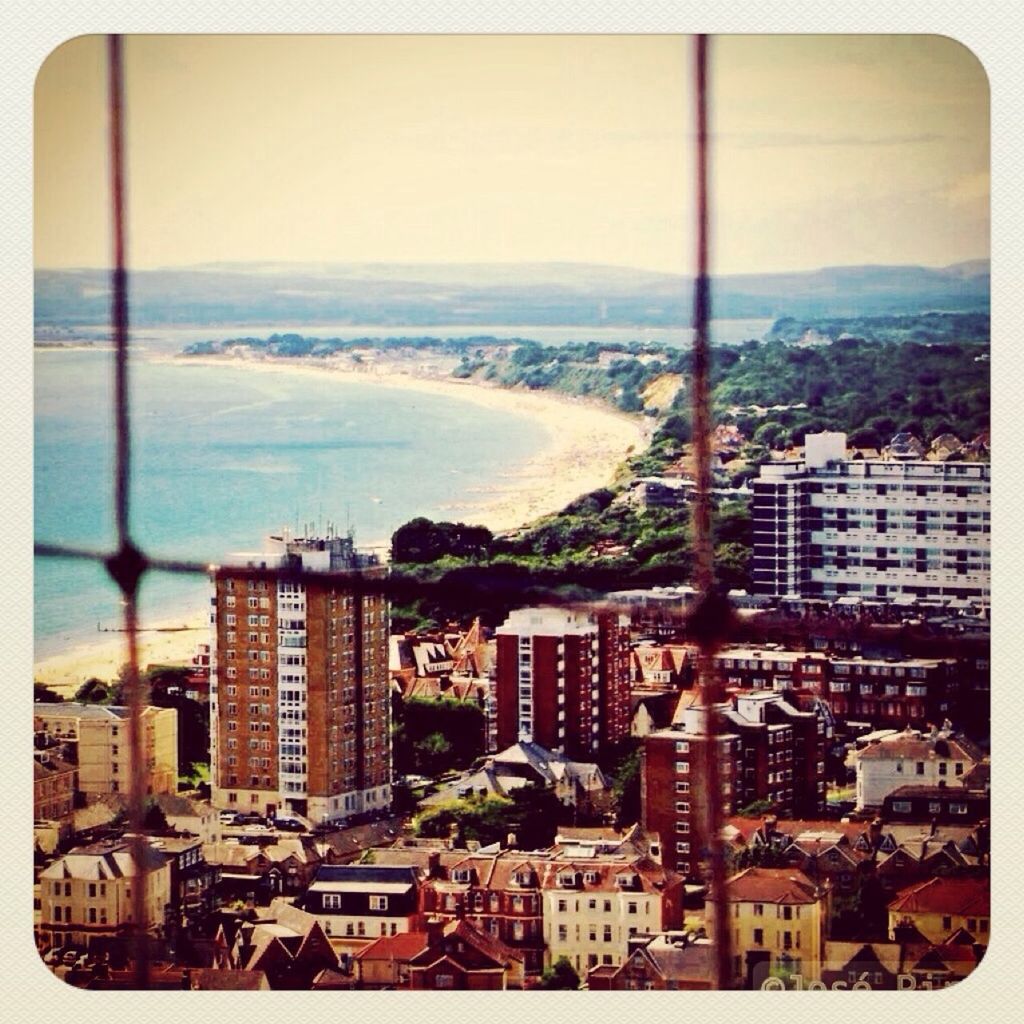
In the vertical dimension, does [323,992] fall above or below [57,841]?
below

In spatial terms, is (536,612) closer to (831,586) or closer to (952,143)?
(831,586)

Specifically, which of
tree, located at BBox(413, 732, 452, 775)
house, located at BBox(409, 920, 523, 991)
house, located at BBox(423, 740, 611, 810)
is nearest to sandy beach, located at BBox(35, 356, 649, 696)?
tree, located at BBox(413, 732, 452, 775)

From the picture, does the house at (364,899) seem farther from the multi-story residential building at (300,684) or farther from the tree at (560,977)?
the tree at (560,977)

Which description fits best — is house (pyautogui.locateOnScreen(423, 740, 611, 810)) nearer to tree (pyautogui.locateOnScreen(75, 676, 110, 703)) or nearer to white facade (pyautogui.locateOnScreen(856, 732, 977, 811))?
white facade (pyautogui.locateOnScreen(856, 732, 977, 811))

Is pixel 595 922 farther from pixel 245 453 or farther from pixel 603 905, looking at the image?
pixel 245 453

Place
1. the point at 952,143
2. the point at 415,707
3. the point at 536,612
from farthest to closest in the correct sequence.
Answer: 1. the point at 415,707
2. the point at 536,612
3. the point at 952,143

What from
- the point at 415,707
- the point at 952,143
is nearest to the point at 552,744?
the point at 415,707

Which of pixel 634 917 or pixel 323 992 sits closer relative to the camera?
pixel 323 992
